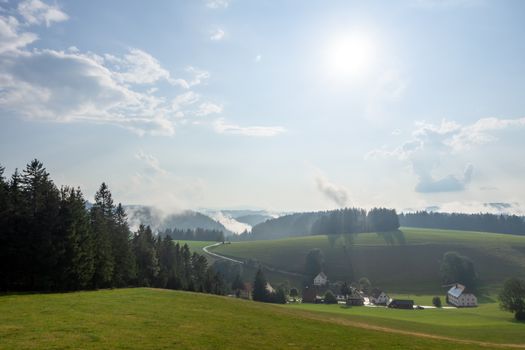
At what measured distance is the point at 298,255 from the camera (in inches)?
7323

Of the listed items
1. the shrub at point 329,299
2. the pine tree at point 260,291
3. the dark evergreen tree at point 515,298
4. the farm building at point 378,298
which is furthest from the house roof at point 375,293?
the dark evergreen tree at point 515,298

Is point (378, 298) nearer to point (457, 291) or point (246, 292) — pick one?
point (457, 291)

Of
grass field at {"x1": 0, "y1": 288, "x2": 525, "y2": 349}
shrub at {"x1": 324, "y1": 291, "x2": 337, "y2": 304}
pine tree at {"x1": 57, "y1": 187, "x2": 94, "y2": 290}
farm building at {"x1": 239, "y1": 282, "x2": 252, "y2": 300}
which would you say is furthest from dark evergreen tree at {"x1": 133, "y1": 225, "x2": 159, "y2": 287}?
shrub at {"x1": 324, "y1": 291, "x2": 337, "y2": 304}

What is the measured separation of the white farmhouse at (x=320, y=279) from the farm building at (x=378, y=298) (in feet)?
90.4

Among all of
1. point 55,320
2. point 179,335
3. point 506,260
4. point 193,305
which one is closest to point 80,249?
point 193,305

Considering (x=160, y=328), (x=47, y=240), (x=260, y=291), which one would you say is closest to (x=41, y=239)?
(x=47, y=240)

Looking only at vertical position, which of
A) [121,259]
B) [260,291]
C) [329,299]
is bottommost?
[329,299]

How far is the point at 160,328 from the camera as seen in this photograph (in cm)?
2962

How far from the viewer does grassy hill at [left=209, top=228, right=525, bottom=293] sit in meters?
149

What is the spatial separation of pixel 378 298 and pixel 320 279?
3382 cm

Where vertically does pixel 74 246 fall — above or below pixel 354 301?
above

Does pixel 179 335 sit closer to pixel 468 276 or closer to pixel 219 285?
pixel 219 285

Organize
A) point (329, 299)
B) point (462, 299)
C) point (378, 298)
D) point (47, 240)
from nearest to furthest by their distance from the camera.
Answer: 1. point (47, 240)
2. point (462, 299)
3. point (329, 299)
4. point (378, 298)

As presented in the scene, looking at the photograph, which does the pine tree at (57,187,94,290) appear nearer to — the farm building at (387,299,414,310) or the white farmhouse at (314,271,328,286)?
the farm building at (387,299,414,310)
